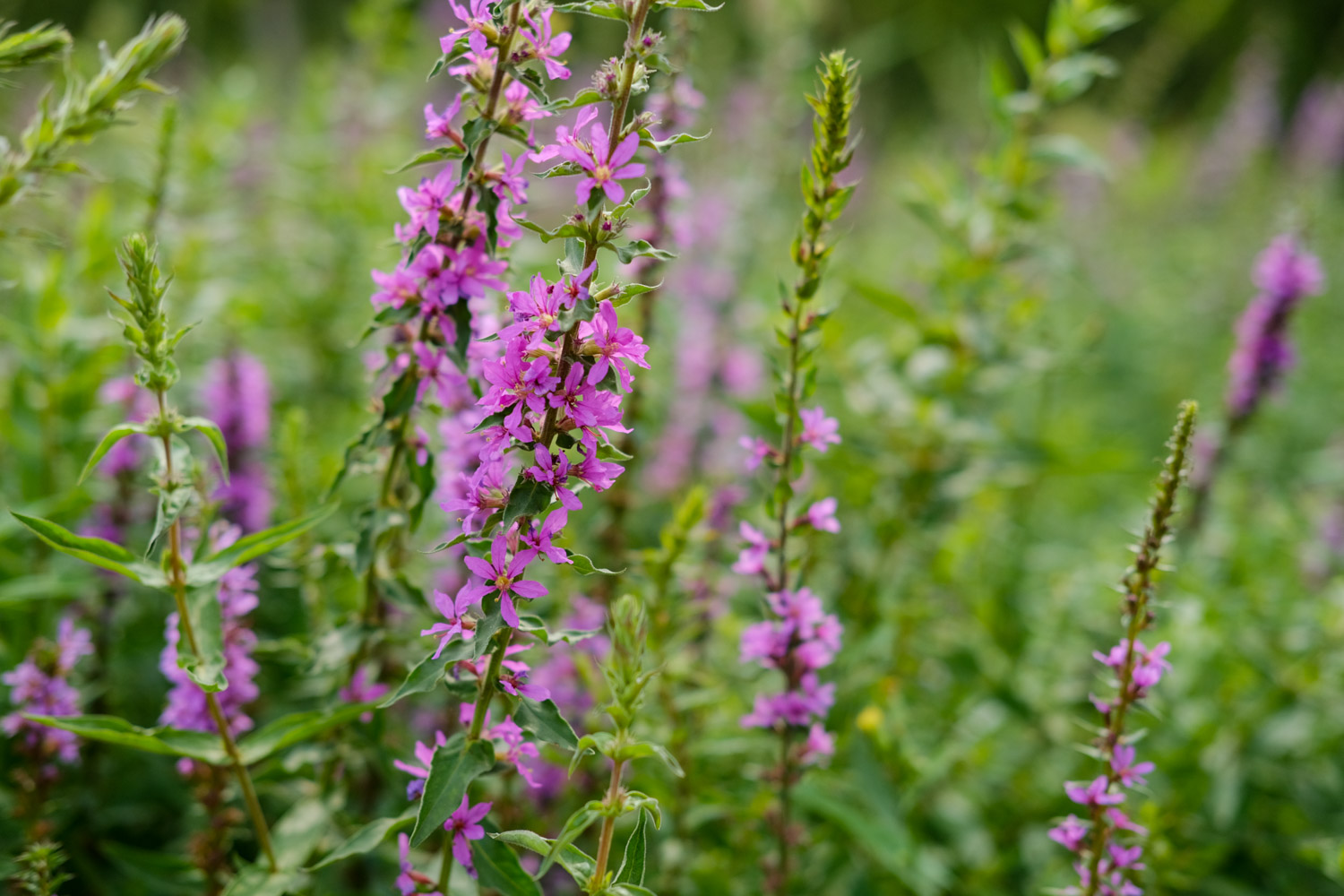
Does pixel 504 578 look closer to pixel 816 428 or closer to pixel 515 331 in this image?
pixel 515 331

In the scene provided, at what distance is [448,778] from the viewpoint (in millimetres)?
1507

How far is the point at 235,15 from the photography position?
542 inches

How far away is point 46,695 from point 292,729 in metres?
0.70

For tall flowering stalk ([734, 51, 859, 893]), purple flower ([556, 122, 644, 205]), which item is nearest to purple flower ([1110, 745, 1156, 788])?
tall flowering stalk ([734, 51, 859, 893])

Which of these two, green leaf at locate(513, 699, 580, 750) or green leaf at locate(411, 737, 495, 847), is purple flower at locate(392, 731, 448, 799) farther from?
green leaf at locate(513, 699, 580, 750)

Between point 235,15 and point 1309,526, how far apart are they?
1453 cm

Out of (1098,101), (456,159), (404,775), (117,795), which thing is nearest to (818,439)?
(456,159)

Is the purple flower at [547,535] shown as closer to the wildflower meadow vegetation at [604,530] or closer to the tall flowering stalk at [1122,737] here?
the wildflower meadow vegetation at [604,530]

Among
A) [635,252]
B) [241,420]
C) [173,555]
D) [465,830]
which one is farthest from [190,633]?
[241,420]

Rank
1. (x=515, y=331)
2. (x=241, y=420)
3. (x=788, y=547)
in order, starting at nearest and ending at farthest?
(x=515, y=331) → (x=788, y=547) → (x=241, y=420)

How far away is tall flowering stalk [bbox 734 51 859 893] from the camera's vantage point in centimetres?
189

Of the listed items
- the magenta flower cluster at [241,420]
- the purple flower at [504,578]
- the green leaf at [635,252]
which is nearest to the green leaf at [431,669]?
the purple flower at [504,578]

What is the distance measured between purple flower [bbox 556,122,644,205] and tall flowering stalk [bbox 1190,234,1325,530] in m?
3.37

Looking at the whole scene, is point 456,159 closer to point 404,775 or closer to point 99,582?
point 404,775
